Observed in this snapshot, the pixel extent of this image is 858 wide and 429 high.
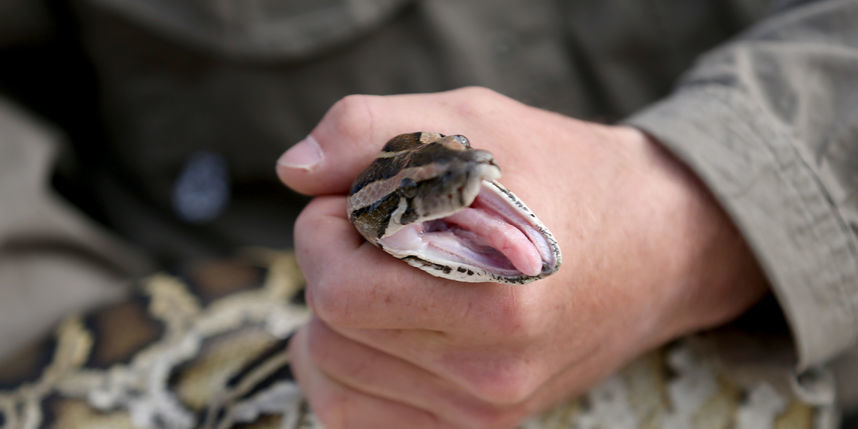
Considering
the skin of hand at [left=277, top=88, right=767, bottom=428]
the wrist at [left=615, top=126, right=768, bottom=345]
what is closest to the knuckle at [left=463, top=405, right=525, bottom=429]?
the skin of hand at [left=277, top=88, right=767, bottom=428]

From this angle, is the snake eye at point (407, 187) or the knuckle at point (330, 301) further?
the knuckle at point (330, 301)

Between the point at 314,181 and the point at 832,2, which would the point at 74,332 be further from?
the point at 832,2

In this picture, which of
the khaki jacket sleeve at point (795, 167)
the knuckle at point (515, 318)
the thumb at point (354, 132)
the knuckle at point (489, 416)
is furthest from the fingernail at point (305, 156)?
the khaki jacket sleeve at point (795, 167)

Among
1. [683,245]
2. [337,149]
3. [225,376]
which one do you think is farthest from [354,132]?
[225,376]

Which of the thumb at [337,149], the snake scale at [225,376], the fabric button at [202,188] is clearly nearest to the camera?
the thumb at [337,149]

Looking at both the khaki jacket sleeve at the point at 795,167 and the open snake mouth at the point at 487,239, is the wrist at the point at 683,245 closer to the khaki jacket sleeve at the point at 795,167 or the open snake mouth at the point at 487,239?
the khaki jacket sleeve at the point at 795,167

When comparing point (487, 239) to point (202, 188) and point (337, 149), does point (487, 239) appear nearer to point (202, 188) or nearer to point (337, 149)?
point (337, 149)

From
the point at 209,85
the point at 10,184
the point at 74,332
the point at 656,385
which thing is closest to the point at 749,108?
the point at 656,385

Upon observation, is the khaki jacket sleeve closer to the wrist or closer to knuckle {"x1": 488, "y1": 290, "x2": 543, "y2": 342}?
the wrist
